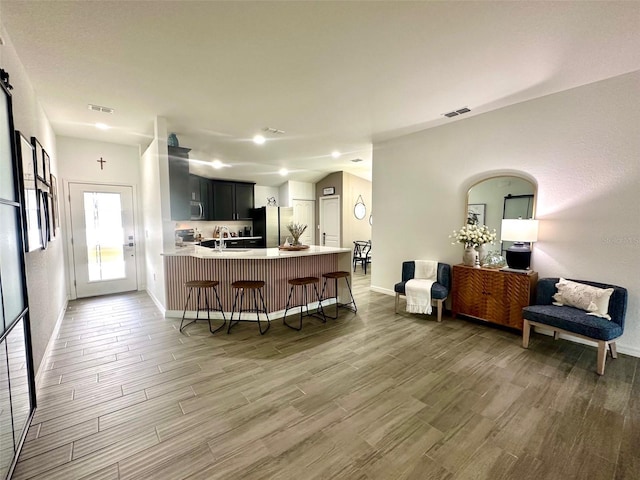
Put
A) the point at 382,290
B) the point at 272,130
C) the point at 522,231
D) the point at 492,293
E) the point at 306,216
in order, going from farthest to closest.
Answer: the point at 306,216, the point at 382,290, the point at 272,130, the point at 492,293, the point at 522,231

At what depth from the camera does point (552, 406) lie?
224 centimetres

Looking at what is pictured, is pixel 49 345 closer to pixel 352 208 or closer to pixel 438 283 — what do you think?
pixel 438 283

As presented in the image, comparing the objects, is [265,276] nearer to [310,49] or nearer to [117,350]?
[117,350]

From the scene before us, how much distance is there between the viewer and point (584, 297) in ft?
9.80

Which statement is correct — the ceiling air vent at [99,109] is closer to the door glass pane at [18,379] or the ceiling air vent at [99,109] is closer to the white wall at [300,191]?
the door glass pane at [18,379]

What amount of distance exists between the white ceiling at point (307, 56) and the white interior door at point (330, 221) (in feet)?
13.9

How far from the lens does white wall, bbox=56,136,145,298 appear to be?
4.95 m

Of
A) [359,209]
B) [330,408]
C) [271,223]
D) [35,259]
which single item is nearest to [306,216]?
[271,223]

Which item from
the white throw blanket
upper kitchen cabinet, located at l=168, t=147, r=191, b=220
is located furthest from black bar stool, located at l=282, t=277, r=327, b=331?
upper kitchen cabinet, located at l=168, t=147, r=191, b=220

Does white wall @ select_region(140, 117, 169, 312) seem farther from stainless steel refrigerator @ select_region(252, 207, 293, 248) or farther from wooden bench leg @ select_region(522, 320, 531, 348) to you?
wooden bench leg @ select_region(522, 320, 531, 348)

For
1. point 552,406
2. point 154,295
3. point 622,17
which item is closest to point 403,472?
point 552,406

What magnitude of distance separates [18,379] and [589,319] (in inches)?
189

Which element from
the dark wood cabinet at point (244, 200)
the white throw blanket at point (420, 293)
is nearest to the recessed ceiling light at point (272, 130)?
the white throw blanket at point (420, 293)

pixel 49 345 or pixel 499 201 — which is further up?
pixel 499 201
